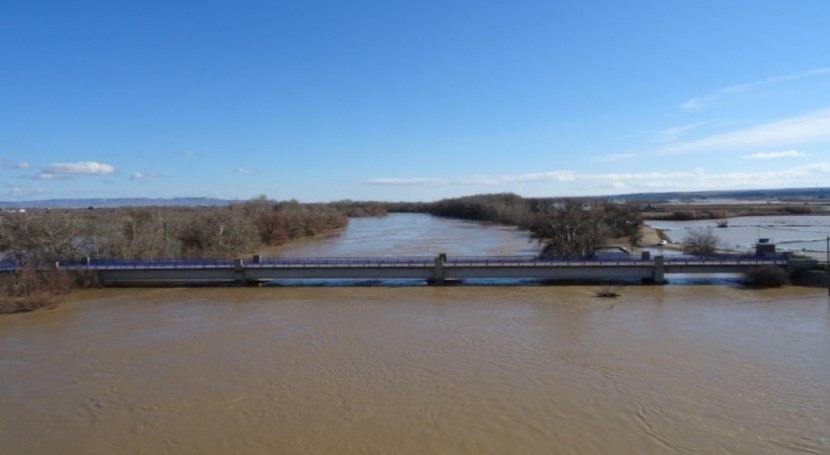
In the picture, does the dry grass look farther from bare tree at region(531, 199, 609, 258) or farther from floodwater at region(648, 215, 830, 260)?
floodwater at region(648, 215, 830, 260)

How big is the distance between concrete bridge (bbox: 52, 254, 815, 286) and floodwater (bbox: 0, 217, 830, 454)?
4.97m

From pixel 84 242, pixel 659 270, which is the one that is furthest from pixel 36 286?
pixel 659 270

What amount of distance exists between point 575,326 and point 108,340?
21.6m

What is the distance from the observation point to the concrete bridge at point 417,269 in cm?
3519

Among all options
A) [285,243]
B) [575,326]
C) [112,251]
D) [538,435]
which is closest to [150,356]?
[538,435]

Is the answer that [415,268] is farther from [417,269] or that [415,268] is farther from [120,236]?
[120,236]

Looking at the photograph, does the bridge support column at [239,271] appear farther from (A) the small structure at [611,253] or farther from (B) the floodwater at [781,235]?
(B) the floodwater at [781,235]

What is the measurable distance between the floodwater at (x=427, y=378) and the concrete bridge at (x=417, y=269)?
4.97 meters

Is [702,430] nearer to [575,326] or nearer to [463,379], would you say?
[463,379]

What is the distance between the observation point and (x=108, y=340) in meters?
23.5

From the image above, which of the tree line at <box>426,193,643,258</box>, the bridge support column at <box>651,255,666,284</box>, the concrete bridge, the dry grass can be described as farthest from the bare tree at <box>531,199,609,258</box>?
the dry grass

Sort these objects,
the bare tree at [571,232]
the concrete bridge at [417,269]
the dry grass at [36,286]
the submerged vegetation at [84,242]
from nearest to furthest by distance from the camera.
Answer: the dry grass at [36,286]
the submerged vegetation at [84,242]
the concrete bridge at [417,269]
the bare tree at [571,232]

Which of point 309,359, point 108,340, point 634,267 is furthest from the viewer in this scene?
point 634,267

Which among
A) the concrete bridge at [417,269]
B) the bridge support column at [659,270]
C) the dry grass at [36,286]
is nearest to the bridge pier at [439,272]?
the concrete bridge at [417,269]
